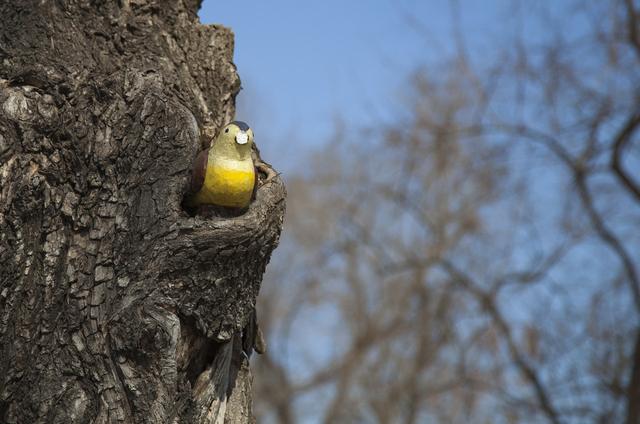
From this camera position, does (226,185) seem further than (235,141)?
No

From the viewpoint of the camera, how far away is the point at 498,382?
983cm

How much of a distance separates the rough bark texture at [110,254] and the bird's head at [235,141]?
78 millimetres

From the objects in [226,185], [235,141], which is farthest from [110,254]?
[235,141]

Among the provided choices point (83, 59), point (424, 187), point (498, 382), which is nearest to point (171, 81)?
point (83, 59)

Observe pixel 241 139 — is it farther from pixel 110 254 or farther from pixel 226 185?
pixel 110 254

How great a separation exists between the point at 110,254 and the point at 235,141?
51cm

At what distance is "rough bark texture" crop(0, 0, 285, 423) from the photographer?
2.37 meters

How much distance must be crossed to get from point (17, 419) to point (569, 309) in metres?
7.46

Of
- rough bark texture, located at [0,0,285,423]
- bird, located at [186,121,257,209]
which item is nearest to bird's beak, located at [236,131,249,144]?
bird, located at [186,121,257,209]

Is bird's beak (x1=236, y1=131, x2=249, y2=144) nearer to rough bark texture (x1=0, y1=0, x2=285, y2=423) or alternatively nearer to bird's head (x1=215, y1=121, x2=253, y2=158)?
bird's head (x1=215, y1=121, x2=253, y2=158)

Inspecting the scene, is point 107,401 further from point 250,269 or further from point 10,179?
point 10,179

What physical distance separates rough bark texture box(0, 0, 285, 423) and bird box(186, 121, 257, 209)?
0.05 meters

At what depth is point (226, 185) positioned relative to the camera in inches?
96.2

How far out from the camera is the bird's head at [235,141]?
2533mm
